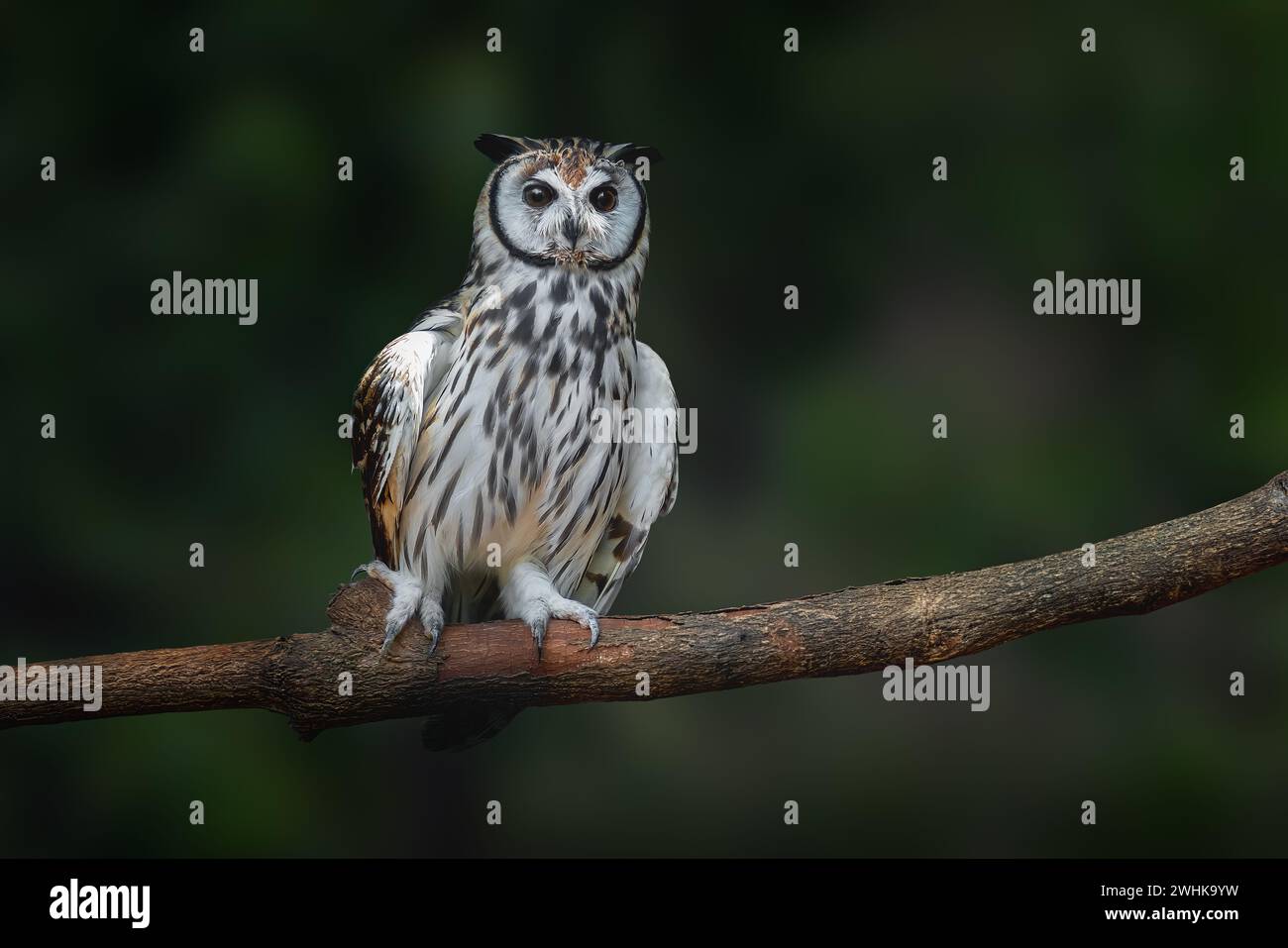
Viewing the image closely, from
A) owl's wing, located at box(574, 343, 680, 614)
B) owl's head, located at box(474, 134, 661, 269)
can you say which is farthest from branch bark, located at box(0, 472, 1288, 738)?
owl's head, located at box(474, 134, 661, 269)

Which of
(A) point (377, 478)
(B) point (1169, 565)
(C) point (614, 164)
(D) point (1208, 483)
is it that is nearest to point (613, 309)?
(C) point (614, 164)

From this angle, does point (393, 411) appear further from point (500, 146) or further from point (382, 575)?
point (500, 146)

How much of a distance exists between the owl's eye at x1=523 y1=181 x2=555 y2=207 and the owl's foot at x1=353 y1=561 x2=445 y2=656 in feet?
2.14

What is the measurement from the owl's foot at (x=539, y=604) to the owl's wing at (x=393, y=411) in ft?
0.70

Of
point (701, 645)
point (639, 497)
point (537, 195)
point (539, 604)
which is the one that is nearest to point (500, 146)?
point (537, 195)

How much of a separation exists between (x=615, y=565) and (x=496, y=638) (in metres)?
0.53

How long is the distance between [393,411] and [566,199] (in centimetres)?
45

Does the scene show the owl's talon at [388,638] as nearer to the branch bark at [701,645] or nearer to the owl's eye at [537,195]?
the branch bark at [701,645]

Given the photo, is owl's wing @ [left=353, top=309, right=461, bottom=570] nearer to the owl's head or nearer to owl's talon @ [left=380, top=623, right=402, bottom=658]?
the owl's head

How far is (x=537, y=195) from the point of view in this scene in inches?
87.3

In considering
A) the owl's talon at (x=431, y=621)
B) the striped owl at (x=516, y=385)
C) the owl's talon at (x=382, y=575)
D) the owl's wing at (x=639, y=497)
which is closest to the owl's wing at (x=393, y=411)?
the striped owl at (x=516, y=385)

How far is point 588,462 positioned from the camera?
2312mm

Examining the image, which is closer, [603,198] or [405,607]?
[405,607]

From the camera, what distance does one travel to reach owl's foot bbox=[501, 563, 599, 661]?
81.0 inches
